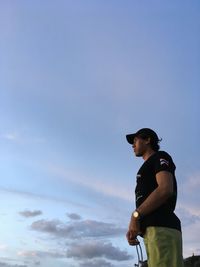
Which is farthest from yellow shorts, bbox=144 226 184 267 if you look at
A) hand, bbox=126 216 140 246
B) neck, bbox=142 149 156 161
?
neck, bbox=142 149 156 161

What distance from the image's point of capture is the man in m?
5.58

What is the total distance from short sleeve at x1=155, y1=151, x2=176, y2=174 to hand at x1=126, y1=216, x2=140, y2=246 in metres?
0.75

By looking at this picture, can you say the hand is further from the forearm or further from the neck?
the neck

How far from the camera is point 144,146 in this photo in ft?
21.7

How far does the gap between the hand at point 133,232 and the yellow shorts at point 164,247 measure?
0.17 metres

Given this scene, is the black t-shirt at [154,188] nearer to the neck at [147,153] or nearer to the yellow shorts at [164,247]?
the yellow shorts at [164,247]

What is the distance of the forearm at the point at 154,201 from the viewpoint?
574cm

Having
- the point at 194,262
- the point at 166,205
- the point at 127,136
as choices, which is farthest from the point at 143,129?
the point at 194,262

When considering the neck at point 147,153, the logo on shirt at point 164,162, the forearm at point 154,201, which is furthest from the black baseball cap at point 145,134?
the forearm at point 154,201

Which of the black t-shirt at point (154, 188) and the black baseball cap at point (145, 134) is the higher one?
the black baseball cap at point (145, 134)

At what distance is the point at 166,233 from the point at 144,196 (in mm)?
627

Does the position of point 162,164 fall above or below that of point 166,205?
above

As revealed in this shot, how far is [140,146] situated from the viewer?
21.7 ft

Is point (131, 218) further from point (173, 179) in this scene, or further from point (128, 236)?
point (173, 179)
